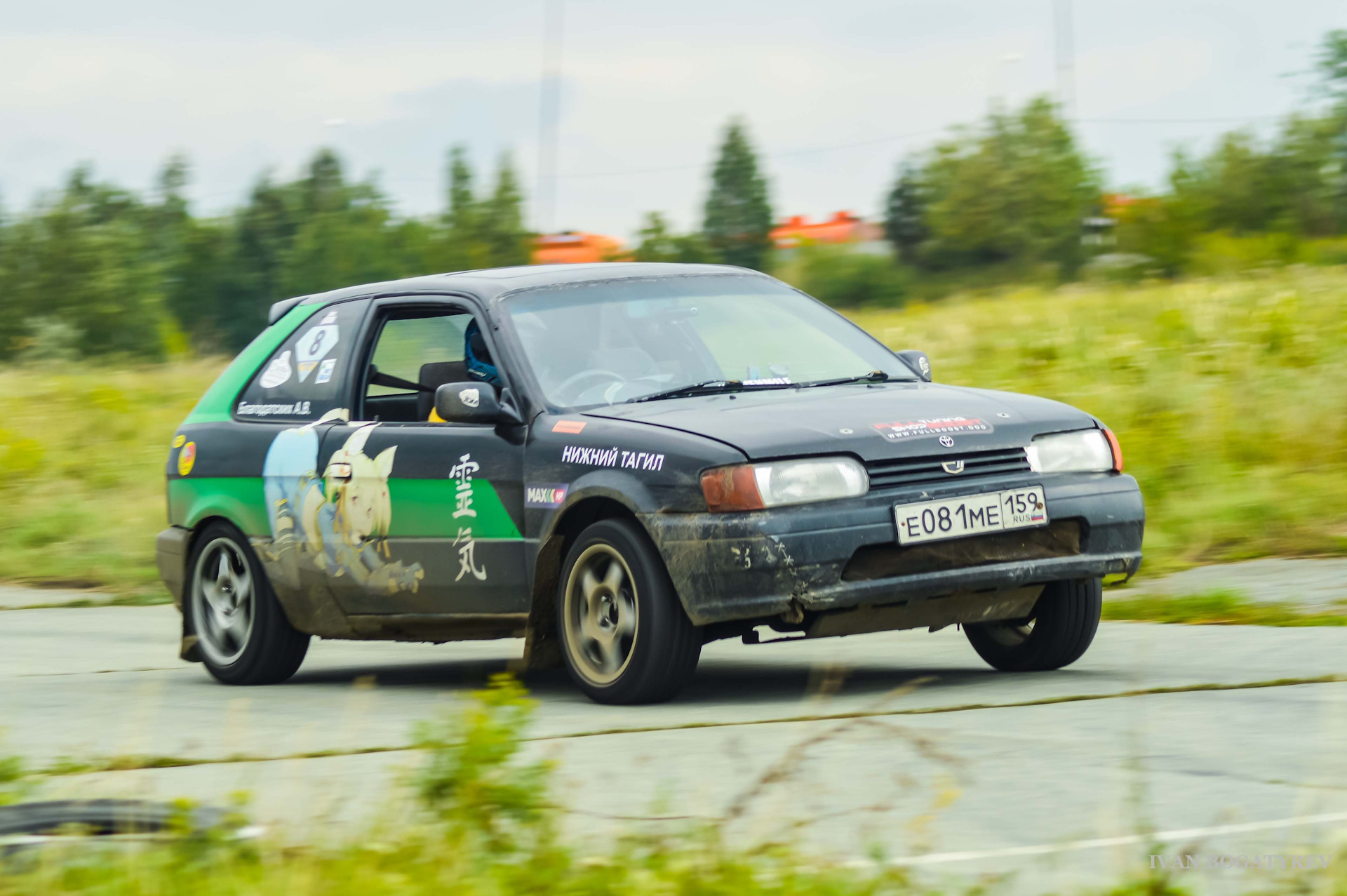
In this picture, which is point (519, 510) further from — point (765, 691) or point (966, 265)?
point (966, 265)

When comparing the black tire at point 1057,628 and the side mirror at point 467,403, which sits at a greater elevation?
the side mirror at point 467,403

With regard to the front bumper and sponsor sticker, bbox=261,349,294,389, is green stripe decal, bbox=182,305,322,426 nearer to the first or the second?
sponsor sticker, bbox=261,349,294,389

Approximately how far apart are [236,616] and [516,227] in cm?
9320

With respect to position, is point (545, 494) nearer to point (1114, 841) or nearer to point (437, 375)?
point (437, 375)

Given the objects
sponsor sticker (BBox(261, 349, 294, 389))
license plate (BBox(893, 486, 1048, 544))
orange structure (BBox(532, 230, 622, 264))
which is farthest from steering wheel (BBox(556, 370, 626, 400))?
orange structure (BBox(532, 230, 622, 264))

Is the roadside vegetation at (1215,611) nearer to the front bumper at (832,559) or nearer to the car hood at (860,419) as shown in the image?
the car hood at (860,419)

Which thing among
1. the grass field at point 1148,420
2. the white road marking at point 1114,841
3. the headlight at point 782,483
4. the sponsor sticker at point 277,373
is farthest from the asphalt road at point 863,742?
the grass field at point 1148,420

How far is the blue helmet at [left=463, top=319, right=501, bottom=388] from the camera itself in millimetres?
7562

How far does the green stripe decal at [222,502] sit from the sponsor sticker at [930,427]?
3049mm

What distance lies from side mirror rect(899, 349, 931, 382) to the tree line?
179ft

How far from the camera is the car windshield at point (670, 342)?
7.15 m

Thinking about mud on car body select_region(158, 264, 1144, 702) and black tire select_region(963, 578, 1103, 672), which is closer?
mud on car body select_region(158, 264, 1144, 702)

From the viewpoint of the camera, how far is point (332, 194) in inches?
4213

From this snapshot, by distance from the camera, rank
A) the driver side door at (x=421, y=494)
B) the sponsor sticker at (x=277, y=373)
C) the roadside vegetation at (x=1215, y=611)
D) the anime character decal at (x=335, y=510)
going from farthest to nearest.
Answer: the sponsor sticker at (x=277, y=373) → the roadside vegetation at (x=1215, y=611) → the anime character decal at (x=335, y=510) → the driver side door at (x=421, y=494)
